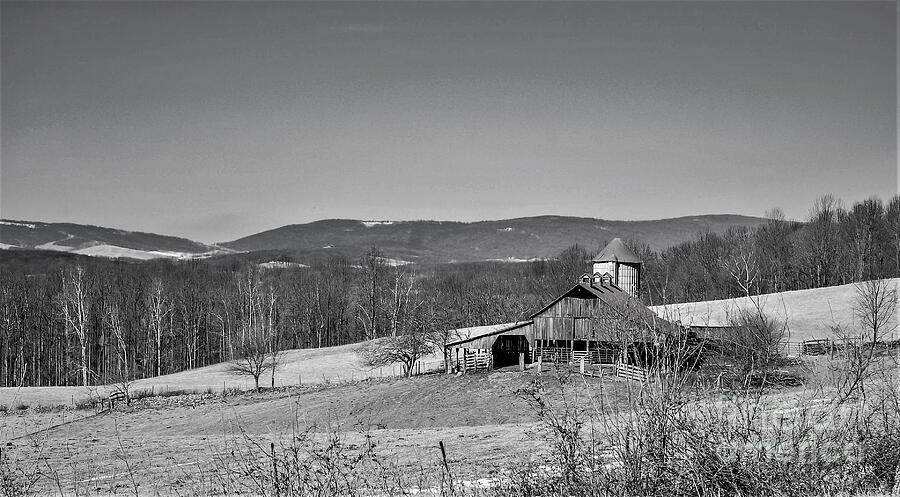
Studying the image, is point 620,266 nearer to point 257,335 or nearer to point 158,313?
point 257,335

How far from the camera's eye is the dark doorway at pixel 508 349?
5016 centimetres

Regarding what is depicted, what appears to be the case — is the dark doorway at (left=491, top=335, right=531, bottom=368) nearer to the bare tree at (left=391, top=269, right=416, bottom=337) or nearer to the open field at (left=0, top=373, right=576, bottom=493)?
the open field at (left=0, top=373, right=576, bottom=493)

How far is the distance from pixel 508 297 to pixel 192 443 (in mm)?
67494

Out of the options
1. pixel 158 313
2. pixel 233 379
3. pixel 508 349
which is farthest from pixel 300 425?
pixel 158 313

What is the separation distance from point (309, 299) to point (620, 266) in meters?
51.7

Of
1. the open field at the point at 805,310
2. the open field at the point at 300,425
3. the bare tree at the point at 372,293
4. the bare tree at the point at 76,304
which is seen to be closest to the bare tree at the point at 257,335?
the open field at the point at 300,425

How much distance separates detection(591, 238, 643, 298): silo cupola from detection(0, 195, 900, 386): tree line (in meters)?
11.6

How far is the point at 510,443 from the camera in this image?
20.2 meters

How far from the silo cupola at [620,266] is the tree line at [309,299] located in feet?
38.1

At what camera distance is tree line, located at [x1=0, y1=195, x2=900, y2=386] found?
73.1 meters

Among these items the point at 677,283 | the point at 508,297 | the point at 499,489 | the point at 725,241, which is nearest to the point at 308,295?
the point at 508,297

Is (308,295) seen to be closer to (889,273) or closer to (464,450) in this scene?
(889,273)

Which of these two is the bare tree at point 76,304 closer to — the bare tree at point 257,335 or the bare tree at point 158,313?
the bare tree at point 158,313

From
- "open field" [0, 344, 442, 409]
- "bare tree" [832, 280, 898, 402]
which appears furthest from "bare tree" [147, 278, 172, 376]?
"bare tree" [832, 280, 898, 402]
